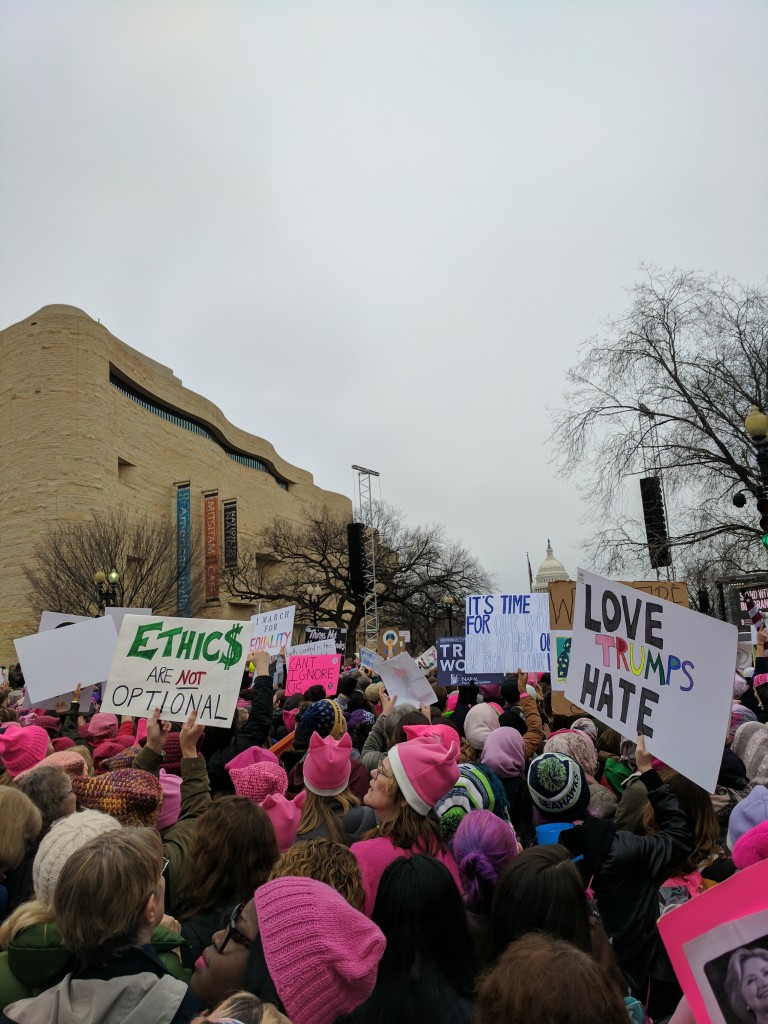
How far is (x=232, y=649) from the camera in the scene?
519 cm

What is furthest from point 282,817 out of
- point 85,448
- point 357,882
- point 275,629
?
point 85,448

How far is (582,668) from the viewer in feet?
13.6

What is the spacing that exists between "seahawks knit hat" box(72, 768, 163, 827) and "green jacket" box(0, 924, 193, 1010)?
35.9 inches

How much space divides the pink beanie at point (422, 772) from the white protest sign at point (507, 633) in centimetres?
543

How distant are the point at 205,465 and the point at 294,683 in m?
49.0

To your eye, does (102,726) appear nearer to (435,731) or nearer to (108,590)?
(435,731)

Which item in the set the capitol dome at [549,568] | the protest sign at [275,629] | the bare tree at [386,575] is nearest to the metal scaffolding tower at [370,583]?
the bare tree at [386,575]

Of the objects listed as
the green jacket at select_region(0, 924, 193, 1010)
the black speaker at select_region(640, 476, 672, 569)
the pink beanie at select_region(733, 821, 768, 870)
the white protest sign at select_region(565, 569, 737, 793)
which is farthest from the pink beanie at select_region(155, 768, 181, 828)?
the black speaker at select_region(640, 476, 672, 569)

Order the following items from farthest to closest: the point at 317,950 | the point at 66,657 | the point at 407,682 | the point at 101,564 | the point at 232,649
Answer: the point at 101,564
the point at 66,657
the point at 407,682
the point at 232,649
the point at 317,950

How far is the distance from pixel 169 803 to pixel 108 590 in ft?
94.6

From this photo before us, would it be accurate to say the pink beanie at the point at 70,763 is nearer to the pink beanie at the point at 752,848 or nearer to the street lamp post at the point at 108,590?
the pink beanie at the point at 752,848

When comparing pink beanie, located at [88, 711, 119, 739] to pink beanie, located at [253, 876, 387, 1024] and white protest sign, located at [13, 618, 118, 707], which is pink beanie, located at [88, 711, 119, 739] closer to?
white protest sign, located at [13, 618, 118, 707]

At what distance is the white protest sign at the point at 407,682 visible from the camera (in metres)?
7.12

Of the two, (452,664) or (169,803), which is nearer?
(169,803)
